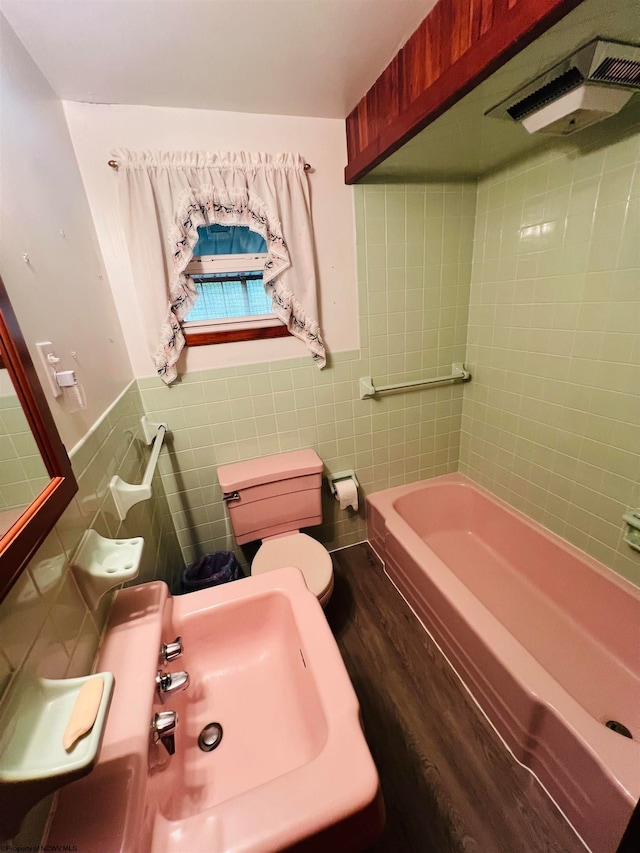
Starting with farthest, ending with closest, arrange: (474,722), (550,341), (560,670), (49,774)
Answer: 1. (550,341)
2. (560,670)
3. (474,722)
4. (49,774)

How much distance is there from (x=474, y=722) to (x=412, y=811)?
35 cm

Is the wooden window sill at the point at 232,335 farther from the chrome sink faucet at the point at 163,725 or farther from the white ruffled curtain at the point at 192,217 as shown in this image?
the chrome sink faucet at the point at 163,725

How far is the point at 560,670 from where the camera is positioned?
4.19 feet

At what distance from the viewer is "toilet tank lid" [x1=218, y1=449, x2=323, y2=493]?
4.89 feet

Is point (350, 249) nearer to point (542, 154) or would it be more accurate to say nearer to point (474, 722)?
point (542, 154)

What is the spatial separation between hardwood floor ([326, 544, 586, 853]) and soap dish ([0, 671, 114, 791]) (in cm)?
104

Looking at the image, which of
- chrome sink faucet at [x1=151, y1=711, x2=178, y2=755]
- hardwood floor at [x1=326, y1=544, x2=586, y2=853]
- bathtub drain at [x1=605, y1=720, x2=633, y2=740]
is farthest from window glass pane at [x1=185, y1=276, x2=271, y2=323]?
bathtub drain at [x1=605, y1=720, x2=633, y2=740]

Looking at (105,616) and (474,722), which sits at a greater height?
(105,616)

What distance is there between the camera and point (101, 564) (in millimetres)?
714

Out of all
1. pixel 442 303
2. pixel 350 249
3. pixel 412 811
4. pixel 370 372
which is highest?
Result: pixel 350 249

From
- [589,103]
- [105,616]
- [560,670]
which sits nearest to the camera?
[105,616]

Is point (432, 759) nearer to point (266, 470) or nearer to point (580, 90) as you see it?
point (266, 470)

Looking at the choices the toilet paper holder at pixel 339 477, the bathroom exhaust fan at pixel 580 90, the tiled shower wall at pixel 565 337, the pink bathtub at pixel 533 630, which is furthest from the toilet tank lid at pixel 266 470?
the bathroom exhaust fan at pixel 580 90

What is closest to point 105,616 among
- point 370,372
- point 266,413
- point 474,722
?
point 266,413
